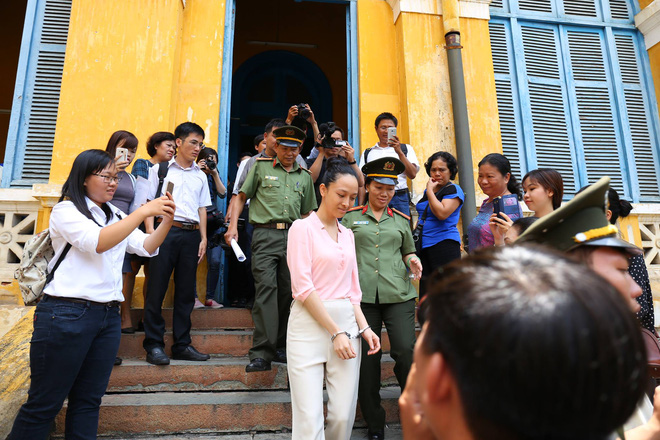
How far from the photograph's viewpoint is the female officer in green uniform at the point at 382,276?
10.1 feet

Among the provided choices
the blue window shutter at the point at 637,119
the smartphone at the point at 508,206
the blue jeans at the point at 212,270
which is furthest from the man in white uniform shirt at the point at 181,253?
the blue window shutter at the point at 637,119

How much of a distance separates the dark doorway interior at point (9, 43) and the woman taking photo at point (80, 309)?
26.6 feet

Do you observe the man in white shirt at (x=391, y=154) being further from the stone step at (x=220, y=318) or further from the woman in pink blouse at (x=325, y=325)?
the woman in pink blouse at (x=325, y=325)

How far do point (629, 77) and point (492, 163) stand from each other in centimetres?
459

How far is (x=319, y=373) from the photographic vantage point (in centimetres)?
250

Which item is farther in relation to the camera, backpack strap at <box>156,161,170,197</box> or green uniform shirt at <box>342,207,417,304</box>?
backpack strap at <box>156,161,170,197</box>

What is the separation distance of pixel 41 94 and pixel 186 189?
9.19 ft

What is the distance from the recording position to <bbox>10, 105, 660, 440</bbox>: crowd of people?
1.98ft

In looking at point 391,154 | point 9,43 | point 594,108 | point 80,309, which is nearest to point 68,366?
point 80,309

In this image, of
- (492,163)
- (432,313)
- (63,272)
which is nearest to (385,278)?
(492,163)

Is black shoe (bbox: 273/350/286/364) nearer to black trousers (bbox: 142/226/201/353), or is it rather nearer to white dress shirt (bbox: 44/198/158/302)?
black trousers (bbox: 142/226/201/353)

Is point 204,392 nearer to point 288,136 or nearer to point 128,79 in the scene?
point 288,136

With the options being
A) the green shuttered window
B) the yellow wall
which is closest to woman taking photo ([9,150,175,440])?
the yellow wall

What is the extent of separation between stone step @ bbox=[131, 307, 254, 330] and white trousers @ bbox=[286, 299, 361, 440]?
1897 millimetres
